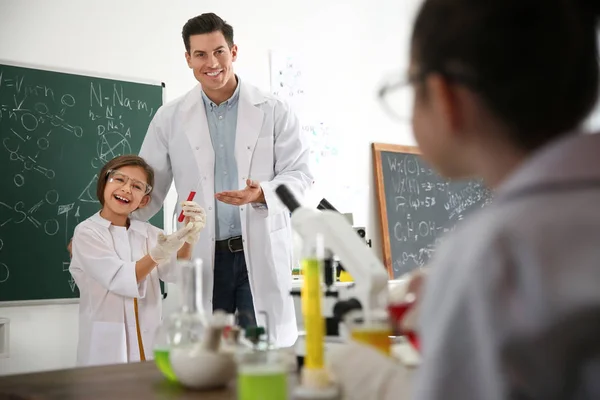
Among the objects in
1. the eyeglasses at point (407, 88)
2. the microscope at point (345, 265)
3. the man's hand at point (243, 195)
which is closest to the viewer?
the eyeglasses at point (407, 88)

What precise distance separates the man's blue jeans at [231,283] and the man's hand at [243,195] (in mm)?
327

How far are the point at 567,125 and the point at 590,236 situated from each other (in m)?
0.17

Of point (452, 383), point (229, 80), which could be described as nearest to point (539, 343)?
point (452, 383)

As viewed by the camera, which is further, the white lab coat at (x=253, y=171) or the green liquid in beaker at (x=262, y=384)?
the white lab coat at (x=253, y=171)

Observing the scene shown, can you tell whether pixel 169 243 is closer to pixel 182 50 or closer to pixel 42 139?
pixel 42 139

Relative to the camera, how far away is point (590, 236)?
0.53 metres

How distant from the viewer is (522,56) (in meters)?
0.62

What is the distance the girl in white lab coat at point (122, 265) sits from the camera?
262 cm

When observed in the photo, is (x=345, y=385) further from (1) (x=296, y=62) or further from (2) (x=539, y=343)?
(1) (x=296, y=62)

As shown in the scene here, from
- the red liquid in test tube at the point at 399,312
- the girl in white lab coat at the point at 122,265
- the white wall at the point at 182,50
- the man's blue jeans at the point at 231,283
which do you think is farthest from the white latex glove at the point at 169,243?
the red liquid in test tube at the point at 399,312

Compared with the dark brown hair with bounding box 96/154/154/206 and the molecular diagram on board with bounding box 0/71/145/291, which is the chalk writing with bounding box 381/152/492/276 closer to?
the molecular diagram on board with bounding box 0/71/145/291

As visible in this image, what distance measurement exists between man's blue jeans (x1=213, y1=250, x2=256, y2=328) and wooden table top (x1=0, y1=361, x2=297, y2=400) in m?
1.24

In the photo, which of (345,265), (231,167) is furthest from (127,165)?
(345,265)

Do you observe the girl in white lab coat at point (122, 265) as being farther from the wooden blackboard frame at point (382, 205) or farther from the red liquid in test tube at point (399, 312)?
the wooden blackboard frame at point (382, 205)
